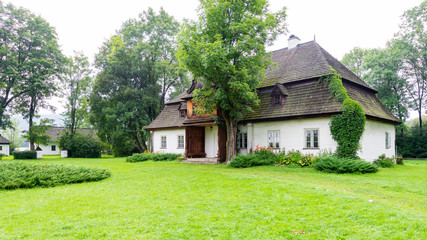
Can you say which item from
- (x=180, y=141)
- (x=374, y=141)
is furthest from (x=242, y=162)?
(x=180, y=141)

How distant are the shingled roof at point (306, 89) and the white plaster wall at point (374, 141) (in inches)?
21.0

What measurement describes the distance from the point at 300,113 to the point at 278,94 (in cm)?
237

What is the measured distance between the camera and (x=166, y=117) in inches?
1033

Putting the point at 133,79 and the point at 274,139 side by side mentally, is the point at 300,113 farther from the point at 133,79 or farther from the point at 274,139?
the point at 133,79

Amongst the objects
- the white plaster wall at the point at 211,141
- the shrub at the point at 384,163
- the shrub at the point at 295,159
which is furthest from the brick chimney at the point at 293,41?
the shrub at the point at 384,163

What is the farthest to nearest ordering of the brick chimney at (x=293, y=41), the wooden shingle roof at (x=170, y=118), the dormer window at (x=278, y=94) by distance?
the wooden shingle roof at (x=170, y=118), the brick chimney at (x=293, y=41), the dormer window at (x=278, y=94)

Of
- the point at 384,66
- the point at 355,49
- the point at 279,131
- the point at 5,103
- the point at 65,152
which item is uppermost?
the point at 355,49

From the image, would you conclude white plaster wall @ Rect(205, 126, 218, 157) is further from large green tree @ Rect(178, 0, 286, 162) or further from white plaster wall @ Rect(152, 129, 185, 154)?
large green tree @ Rect(178, 0, 286, 162)

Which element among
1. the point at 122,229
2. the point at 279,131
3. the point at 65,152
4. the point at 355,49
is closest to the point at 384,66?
the point at 355,49

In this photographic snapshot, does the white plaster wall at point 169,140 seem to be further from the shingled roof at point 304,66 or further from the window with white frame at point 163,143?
the shingled roof at point 304,66

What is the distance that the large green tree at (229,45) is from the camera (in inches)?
591

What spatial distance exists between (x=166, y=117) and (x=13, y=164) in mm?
15353

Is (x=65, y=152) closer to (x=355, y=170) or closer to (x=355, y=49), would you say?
(x=355, y=170)

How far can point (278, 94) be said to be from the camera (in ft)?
57.6
